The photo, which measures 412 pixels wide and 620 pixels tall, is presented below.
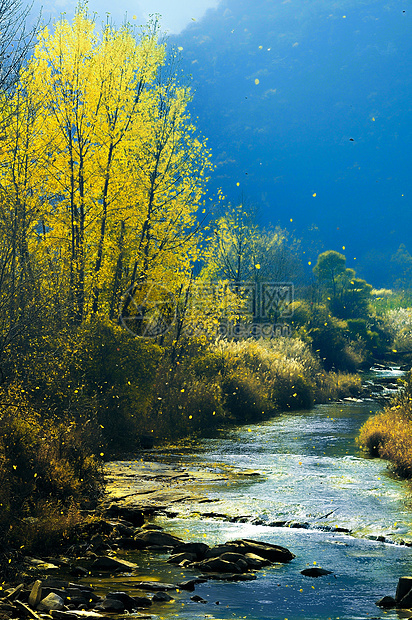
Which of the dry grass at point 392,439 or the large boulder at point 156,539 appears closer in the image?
the large boulder at point 156,539

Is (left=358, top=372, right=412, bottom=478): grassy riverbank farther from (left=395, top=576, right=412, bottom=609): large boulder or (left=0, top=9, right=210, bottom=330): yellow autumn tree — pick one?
(left=0, top=9, right=210, bottom=330): yellow autumn tree

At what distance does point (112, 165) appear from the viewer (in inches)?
739

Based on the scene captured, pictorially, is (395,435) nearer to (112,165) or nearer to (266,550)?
(266,550)

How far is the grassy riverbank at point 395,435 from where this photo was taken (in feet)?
45.4

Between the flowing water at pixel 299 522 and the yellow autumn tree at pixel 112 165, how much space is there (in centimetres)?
520

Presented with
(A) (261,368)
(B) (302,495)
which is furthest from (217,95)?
(B) (302,495)

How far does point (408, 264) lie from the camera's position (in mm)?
140875

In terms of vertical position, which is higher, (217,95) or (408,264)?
(217,95)

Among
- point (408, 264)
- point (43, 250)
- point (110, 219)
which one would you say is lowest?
point (43, 250)

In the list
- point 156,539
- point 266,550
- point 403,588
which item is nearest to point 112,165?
point 156,539

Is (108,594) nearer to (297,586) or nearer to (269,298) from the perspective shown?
(297,586)

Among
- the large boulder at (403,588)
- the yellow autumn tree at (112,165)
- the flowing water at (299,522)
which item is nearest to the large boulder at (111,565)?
the flowing water at (299,522)

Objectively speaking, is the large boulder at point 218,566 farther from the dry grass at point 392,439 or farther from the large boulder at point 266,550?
the dry grass at point 392,439

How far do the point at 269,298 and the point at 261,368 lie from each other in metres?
13.6
